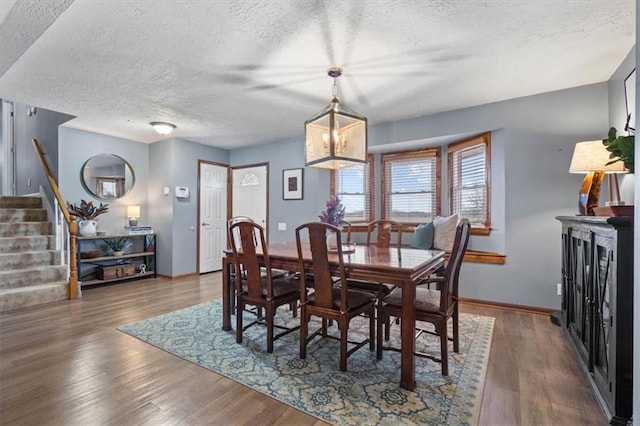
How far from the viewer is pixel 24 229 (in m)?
4.51

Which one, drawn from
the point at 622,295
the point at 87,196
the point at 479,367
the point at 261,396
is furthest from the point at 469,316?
the point at 87,196

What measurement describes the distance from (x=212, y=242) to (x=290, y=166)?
212 cm

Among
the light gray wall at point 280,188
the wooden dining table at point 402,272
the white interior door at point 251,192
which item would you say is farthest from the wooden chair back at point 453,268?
the white interior door at point 251,192

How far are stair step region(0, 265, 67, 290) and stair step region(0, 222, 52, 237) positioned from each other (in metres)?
0.83

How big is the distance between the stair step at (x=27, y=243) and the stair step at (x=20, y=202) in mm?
1004

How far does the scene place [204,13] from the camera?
1.96m

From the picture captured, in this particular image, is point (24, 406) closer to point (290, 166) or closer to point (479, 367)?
point (479, 367)

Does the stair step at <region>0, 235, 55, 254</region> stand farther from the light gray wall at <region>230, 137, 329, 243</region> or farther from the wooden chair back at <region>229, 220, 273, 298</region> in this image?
the wooden chair back at <region>229, 220, 273, 298</region>

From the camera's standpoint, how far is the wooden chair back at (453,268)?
2053mm

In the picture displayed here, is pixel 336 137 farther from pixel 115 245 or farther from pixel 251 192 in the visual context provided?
pixel 115 245

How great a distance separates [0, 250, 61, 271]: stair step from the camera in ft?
12.8

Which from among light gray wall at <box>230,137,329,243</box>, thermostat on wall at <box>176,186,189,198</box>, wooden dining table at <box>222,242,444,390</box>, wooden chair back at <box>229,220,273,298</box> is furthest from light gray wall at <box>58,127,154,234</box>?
wooden dining table at <box>222,242,444,390</box>

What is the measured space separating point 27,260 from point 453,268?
5.15 m

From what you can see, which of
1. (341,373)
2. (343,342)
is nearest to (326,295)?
(343,342)
